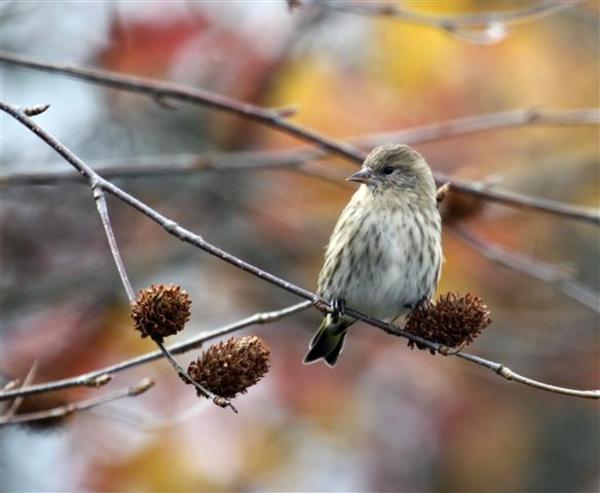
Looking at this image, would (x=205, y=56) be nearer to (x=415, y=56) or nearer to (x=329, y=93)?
(x=329, y=93)

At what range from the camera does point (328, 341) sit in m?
5.04

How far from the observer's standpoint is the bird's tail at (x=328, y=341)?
5012 mm

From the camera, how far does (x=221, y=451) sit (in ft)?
26.1

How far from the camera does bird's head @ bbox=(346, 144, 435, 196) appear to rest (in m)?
5.00

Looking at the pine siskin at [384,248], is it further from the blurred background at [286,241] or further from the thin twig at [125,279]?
the blurred background at [286,241]

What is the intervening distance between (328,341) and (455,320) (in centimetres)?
139

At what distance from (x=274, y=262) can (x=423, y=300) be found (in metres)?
3.44

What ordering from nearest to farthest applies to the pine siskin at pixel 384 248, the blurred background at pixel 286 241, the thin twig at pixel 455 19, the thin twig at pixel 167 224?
the thin twig at pixel 167 224 → the pine siskin at pixel 384 248 → the thin twig at pixel 455 19 → the blurred background at pixel 286 241

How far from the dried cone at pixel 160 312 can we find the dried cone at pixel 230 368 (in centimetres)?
14

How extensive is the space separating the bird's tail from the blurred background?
7.07 ft

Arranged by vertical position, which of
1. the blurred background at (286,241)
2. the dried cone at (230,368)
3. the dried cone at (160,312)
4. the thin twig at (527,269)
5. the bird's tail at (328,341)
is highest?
the dried cone at (160,312)

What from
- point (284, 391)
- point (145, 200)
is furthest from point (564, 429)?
point (145, 200)

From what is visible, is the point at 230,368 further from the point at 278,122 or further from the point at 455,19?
the point at 455,19

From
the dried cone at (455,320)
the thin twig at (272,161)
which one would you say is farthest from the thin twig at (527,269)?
the dried cone at (455,320)
